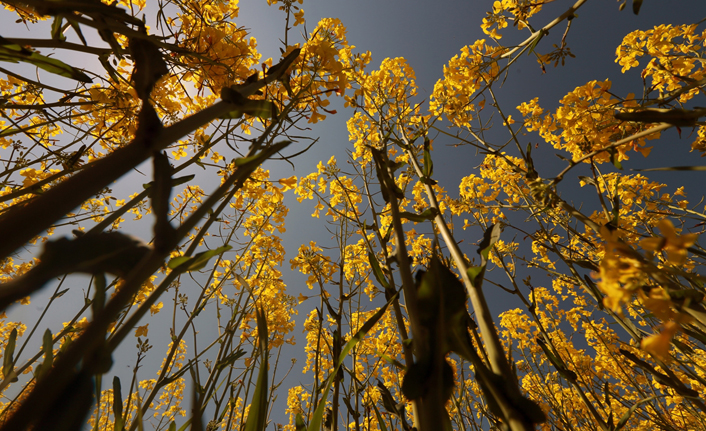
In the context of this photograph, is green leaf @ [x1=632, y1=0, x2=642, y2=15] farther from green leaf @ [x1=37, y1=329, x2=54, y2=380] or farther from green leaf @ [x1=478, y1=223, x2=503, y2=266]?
green leaf @ [x1=37, y1=329, x2=54, y2=380]

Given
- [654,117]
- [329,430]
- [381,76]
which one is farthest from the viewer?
[381,76]

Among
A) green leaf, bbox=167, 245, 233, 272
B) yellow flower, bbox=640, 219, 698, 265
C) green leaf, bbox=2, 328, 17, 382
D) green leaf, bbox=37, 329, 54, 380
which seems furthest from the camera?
green leaf, bbox=2, 328, 17, 382

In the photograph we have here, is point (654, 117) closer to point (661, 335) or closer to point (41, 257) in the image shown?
point (661, 335)

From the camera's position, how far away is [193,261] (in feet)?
1.40

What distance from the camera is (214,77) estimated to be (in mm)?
1282

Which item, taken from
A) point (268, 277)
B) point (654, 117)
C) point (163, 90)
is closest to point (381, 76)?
point (163, 90)

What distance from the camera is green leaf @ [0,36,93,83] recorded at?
0.65m

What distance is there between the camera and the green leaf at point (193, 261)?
0.39m

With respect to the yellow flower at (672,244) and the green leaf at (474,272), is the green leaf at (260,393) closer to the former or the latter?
the green leaf at (474,272)

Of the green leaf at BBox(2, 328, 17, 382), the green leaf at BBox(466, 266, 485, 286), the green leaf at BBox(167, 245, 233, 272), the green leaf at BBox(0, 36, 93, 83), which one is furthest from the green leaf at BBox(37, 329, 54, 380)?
the green leaf at BBox(466, 266, 485, 286)

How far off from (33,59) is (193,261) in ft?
2.36

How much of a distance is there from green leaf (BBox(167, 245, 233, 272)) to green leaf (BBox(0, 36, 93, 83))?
57 cm

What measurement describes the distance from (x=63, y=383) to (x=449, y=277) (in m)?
0.30

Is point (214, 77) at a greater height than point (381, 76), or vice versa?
point (381, 76)
